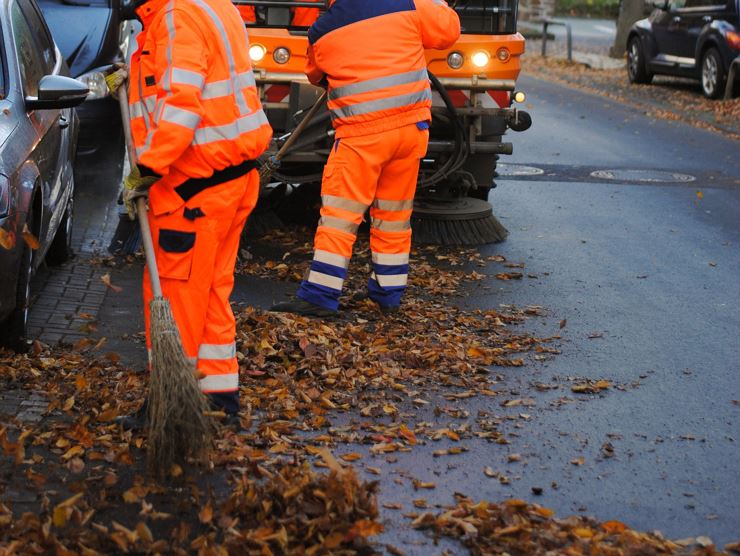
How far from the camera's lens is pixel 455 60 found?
911 cm

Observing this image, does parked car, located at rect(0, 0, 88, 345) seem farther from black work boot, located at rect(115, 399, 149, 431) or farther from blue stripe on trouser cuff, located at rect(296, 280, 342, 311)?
blue stripe on trouser cuff, located at rect(296, 280, 342, 311)

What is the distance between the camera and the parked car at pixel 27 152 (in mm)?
5852

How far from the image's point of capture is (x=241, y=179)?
5.04 meters

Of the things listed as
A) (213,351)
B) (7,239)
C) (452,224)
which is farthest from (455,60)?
(213,351)

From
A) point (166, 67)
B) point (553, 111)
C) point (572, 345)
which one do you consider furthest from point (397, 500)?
point (553, 111)

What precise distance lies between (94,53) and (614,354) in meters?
6.45

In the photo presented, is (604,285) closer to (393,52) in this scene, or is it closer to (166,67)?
(393,52)

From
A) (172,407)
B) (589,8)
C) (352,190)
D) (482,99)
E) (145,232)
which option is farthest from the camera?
(589,8)

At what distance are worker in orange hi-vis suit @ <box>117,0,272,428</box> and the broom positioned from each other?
0.93 ft

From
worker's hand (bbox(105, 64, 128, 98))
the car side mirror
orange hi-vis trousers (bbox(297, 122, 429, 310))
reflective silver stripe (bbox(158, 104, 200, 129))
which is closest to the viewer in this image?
reflective silver stripe (bbox(158, 104, 200, 129))

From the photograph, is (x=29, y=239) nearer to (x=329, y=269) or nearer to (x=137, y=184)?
(x=137, y=184)

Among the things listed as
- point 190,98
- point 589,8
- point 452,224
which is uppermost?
point 190,98

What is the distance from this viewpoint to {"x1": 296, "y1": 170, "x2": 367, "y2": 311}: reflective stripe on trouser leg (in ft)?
23.3

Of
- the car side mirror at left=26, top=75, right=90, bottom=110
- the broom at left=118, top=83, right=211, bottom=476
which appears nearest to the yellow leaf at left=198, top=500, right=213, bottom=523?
the broom at left=118, top=83, right=211, bottom=476
